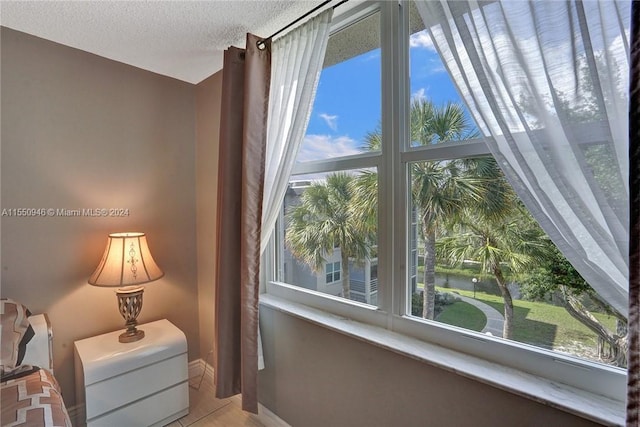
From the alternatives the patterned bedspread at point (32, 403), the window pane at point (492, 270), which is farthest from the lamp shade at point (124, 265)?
the window pane at point (492, 270)

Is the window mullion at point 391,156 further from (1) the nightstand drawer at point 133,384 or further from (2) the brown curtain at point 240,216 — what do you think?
(1) the nightstand drawer at point 133,384

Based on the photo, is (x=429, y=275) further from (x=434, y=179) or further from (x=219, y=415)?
(x=219, y=415)

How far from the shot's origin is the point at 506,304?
1.03 m

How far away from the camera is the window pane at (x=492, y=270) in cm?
91

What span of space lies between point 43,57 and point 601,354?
2914 mm

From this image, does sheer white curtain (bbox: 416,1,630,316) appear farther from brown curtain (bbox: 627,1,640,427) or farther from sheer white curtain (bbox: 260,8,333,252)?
sheer white curtain (bbox: 260,8,333,252)

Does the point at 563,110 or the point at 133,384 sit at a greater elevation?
the point at 563,110

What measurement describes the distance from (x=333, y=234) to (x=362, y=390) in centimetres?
73

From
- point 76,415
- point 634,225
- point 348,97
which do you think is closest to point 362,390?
point 634,225

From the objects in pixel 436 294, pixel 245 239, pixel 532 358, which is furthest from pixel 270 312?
pixel 532 358

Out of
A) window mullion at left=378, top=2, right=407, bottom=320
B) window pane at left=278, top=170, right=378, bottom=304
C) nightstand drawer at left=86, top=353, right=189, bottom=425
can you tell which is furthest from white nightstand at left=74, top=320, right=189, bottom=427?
window mullion at left=378, top=2, right=407, bottom=320

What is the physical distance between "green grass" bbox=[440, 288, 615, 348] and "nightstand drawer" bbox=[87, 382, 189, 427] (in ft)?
6.17

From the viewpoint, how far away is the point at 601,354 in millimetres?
865

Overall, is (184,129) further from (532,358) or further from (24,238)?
(532,358)
